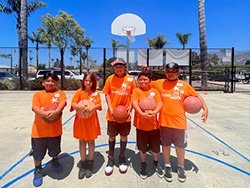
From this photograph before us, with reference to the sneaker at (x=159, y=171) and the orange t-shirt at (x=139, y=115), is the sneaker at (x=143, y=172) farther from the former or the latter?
the orange t-shirt at (x=139, y=115)

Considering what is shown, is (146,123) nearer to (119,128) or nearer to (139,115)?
(139,115)

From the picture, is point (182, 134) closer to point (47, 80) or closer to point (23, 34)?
point (47, 80)

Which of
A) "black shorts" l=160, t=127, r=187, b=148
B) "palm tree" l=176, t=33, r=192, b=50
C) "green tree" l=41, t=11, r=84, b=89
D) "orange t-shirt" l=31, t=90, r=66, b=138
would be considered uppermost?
"palm tree" l=176, t=33, r=192, b=50

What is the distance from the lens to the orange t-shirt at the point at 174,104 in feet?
10.2

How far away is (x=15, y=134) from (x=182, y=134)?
3.84 m

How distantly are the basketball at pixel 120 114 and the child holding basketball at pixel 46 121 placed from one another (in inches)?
28.9

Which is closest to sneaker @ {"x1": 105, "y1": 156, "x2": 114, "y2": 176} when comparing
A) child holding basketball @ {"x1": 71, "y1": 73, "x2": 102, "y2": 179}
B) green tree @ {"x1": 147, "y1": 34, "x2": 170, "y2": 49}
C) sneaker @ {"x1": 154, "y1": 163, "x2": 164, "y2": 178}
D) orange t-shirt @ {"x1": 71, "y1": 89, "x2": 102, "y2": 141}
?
child holding basketball @ {"x1": 71, "y1": 73, "x2": 102, "y2": 179}

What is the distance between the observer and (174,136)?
10.4 ft

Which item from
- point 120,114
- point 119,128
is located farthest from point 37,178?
point 120,114

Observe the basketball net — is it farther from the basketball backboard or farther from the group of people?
the group of people

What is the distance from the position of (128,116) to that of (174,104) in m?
0.68

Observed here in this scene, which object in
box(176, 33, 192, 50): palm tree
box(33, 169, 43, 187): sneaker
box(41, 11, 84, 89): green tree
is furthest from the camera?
box(176, 33, 192, 50): palm tree

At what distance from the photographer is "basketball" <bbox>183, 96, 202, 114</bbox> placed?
3.11 meters

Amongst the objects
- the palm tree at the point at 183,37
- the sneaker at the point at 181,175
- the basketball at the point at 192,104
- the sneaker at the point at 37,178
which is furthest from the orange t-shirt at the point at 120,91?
the palm tree at the point at 183,37
